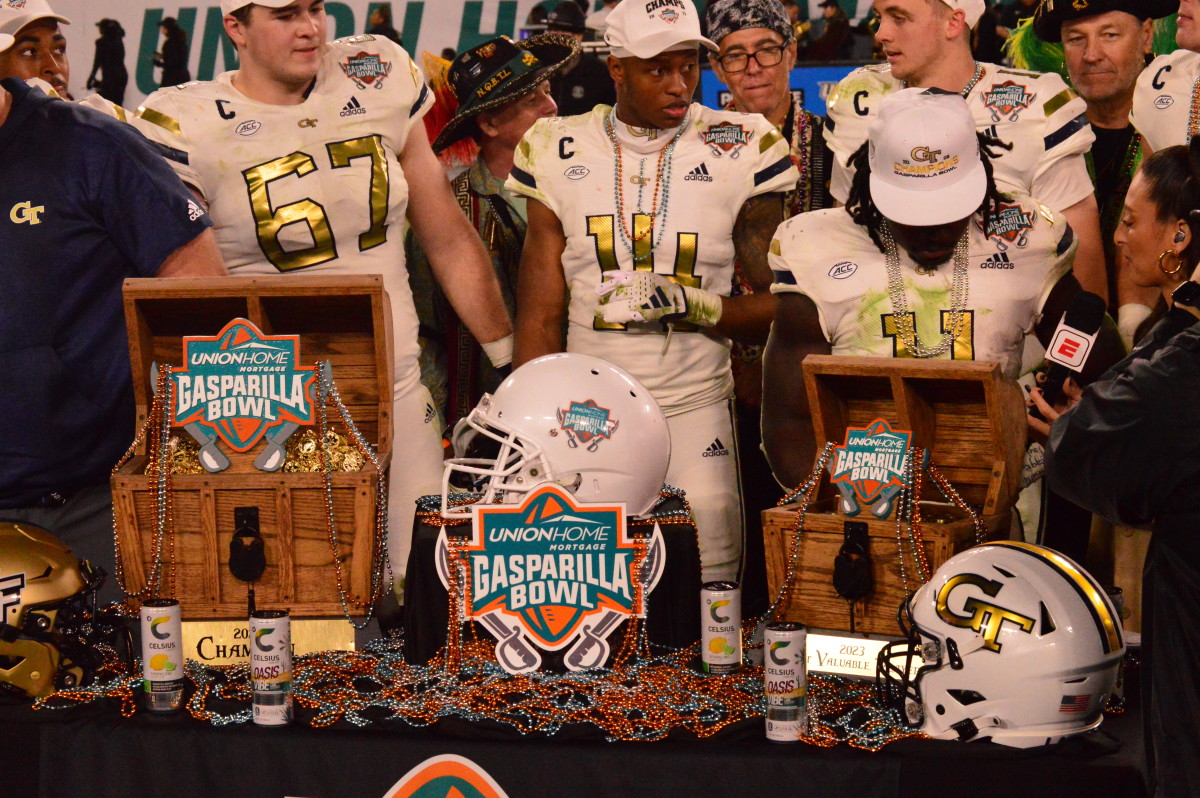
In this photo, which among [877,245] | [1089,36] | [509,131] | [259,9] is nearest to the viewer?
[877,245]

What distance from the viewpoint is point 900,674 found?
6.74 ft

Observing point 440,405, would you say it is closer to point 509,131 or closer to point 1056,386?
point 509,131

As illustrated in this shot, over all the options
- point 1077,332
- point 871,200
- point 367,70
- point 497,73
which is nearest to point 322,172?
point 367,70

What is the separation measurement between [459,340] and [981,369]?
2047 mm

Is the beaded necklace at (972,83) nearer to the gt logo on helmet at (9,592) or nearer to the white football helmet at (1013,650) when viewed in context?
the white football helmet at (1013,650)

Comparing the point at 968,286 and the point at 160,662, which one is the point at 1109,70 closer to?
the point at 968,286

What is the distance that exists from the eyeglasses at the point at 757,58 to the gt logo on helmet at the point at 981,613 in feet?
7.33

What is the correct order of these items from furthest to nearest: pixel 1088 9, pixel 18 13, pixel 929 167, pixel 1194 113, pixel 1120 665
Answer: pixel 18 13 < pixel 1088 9 < pixel 1194 113 < pixel 929 167 < pixel 1120 665

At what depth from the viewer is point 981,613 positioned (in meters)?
1.94

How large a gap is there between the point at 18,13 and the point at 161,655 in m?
2.74

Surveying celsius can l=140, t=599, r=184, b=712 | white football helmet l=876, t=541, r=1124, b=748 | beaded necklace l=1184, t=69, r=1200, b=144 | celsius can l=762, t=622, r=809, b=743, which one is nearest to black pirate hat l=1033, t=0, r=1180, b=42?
beaded necklace l=1184, t=69, r=1200, b=144

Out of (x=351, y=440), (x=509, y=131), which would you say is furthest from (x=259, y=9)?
(x=351, y=440)

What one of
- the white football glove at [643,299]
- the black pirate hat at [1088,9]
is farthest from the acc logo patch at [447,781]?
the black pirate hat at [1088,9]

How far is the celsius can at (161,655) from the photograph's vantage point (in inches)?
84.1
